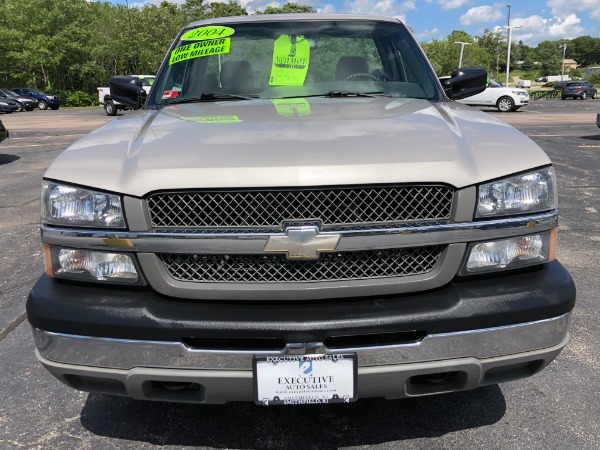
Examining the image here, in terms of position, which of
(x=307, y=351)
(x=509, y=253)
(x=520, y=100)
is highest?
(x=509, y=253)

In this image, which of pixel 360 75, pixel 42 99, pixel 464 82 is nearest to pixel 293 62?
pixel 360 75

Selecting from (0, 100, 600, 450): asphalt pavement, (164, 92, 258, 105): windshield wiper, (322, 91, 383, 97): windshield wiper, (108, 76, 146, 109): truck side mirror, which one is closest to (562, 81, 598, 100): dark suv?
(0, 100, 600, 450): asphalt pavement

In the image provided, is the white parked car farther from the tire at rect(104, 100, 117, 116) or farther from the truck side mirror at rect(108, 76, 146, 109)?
the truck side mirror at rect(108, 76, 146, 109)

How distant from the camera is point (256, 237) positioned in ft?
6.37

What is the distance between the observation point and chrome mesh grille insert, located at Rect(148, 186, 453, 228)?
6.45ft

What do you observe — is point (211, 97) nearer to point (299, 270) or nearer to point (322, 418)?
point (299, 270)

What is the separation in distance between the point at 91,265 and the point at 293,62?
73.8 inches

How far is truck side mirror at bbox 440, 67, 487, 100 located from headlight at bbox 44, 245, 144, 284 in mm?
2504

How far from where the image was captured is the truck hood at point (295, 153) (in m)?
1.96

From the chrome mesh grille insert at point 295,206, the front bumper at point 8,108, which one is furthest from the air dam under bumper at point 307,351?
the front bumper at point 8,108

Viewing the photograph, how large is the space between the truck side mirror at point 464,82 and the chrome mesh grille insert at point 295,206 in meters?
1.93

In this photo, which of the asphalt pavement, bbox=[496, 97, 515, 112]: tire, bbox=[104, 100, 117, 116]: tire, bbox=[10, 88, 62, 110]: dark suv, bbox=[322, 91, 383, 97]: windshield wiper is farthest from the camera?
bbox=[10, 88, 62, 110]: dark suv

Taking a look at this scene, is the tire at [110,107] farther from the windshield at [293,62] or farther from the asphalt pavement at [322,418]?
the asphalt pavement at [322,418]

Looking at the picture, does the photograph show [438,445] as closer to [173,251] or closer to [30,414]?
[173,251]
